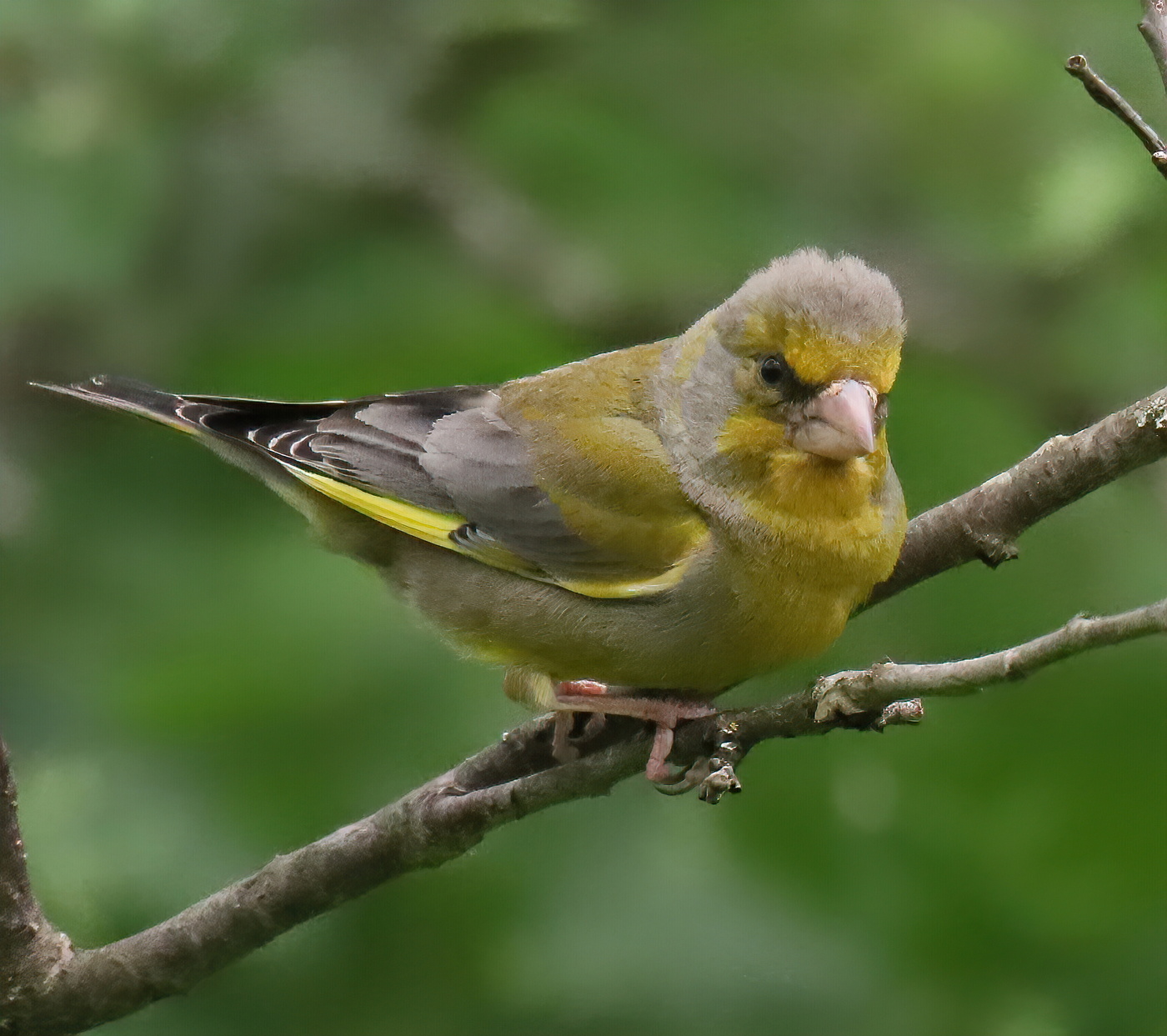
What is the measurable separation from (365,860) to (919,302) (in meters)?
1.91

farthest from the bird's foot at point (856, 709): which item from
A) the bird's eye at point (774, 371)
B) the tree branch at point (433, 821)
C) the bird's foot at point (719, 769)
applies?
the bird's eye at point (774, 371)

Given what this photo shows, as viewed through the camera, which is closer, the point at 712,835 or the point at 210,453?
the point at 712,835

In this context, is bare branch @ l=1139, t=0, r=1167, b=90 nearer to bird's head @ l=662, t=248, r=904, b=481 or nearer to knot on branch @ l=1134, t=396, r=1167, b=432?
knot on branch @ l=1134, t=396, r=1167, b=432

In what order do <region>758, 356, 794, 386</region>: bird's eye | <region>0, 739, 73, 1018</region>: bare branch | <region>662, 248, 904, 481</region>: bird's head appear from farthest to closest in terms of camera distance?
<region>758, 356, 794, 386</region>: bird's eye → <region>662, 248, 904, 481</region>: bird's head → <region>0, 739, 73, 1018</region>: bare branch

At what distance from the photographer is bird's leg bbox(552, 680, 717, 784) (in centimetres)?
293

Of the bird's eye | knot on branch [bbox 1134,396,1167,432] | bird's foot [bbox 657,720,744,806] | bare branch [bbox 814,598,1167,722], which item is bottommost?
bare branch [bbox 814,598,1167,722]

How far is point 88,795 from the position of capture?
3340 mm

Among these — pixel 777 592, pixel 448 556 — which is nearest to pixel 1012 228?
pixel 777 592

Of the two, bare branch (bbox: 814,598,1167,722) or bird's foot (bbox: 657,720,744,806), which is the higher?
bird's foot (bbox: 657,720,744,806)

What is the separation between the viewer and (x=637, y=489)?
142 inches

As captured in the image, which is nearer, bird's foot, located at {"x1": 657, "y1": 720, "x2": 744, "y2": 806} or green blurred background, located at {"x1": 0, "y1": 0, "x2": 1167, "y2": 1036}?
bird's foot, located at {"x1": 657, "y1": 720, "x2": 744, "y2": 806}

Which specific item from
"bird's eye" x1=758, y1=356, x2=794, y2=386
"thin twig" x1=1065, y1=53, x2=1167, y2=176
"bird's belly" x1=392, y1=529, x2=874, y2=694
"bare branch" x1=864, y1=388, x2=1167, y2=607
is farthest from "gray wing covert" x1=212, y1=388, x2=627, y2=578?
"thin twig" x1=1065, y1=53, x2=1167, y2=176

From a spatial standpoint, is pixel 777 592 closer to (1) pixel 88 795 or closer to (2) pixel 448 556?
(2) pixel 448 556

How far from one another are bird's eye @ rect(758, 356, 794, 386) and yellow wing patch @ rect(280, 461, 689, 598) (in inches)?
23.6
